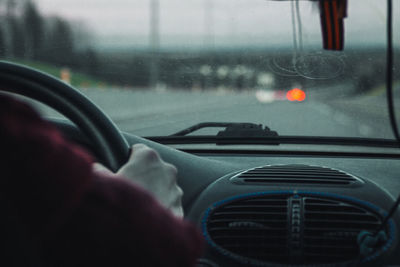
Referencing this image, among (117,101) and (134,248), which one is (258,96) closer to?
(134,248)

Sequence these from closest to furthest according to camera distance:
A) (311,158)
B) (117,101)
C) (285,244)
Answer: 1. (285,244)
2. (311,158)
3. (117,101)

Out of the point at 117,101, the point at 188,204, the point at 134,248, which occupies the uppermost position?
the point at 134,248

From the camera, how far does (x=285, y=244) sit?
2.34 metres

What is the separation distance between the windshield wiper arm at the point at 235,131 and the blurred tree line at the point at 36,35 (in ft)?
3.32

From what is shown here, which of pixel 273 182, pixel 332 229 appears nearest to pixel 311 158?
pixel 273 182

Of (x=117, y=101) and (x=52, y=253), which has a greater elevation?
(x=52, y=253)

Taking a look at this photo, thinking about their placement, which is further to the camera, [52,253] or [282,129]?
[282,129]

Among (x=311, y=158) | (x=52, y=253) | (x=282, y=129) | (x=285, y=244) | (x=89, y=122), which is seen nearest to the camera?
(x=52, y=253)

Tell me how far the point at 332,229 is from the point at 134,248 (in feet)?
5.45

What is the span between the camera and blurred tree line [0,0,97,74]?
344 centimetres

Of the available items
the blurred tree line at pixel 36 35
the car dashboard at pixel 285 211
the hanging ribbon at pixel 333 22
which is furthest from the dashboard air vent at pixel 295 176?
the blurred tree line at pixel 36 35

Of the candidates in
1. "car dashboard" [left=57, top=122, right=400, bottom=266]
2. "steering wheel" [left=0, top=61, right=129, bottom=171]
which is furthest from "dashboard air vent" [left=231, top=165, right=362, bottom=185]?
"steering wheel" [left=0, top=61, right=129, bottom=171]

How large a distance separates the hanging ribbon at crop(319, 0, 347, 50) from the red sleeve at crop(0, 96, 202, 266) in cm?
92

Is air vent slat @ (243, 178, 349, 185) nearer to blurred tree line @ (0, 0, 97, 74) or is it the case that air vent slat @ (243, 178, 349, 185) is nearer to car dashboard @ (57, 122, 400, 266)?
car dashboard @ (57, 122, 400, 266)
